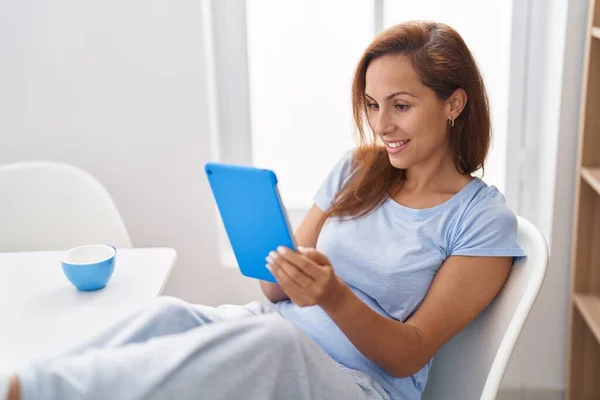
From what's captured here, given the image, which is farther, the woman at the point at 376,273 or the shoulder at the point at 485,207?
the shoulder at the point at 485,207

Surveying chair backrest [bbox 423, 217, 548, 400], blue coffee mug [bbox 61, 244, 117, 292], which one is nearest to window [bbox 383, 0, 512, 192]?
chair backrest [bbox 423, 217, 548, 400]

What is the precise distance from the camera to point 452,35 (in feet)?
4.42

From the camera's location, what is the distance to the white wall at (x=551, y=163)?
1.87 m

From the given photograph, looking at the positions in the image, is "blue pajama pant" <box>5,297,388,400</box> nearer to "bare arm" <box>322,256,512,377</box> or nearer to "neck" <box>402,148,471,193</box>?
"bare arm" <box>322,256,512,377</box>

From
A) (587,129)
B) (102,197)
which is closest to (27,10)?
(102,197)

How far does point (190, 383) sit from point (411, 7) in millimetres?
1310

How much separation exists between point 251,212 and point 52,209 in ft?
2.51

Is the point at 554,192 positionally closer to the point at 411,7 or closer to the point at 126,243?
the point at 411,7

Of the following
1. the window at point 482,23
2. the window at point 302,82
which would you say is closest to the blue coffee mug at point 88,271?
the window at point 302,82

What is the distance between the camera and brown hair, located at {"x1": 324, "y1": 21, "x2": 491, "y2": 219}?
1341mm

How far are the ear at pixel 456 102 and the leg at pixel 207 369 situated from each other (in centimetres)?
51

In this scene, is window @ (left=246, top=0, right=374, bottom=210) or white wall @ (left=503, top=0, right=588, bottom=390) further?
window @ (left=246, top=0, right=374, bottom=210)

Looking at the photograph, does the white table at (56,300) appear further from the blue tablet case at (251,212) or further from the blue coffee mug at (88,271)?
the blue tablet case at (251,212)

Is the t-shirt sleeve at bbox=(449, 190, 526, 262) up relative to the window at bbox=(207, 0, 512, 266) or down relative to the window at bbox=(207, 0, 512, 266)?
down
